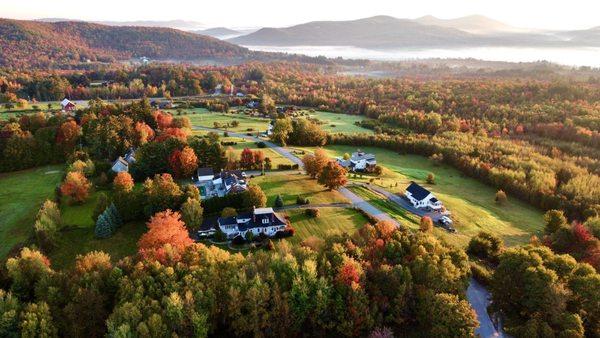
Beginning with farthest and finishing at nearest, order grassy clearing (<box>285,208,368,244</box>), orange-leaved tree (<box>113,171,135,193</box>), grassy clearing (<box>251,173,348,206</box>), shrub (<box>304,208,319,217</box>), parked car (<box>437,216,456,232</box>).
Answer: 1. grassy clearing (<box>251,173,348,206</box>)
2. orange-leaved tree (<box>113,171,135,193</box>)
3. parked car (<box>437,216,456,232</box>)
4. shrub (<box>304,208,319,217</box>)
5. grassy clearing (<box>285,208,368,244</box>)

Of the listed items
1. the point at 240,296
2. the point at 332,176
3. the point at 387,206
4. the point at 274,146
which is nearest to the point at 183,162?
the point at 332,176

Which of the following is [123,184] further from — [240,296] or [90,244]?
[240,296]

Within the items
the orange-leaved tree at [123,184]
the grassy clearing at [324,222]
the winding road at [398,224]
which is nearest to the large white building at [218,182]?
the grassy clearing at [324,222]

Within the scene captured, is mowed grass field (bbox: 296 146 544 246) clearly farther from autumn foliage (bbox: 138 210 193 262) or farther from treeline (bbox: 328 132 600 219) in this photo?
autumn foliage (bbox: 138 210 193 262)

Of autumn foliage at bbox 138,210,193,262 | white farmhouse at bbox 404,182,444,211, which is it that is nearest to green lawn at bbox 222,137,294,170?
white farmhouse at bbox 404,182,444,211

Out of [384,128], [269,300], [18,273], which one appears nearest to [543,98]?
[384,128]

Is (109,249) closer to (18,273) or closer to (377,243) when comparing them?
(18,273)
